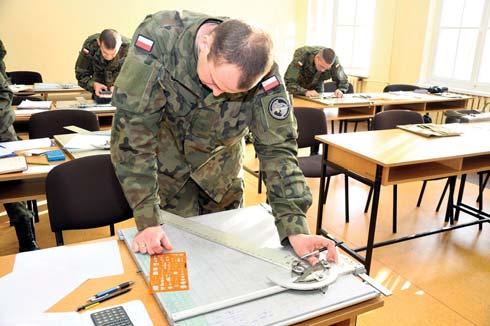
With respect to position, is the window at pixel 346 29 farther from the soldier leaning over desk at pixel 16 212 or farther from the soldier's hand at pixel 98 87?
the soldier leaning over desk at pixel 16 212

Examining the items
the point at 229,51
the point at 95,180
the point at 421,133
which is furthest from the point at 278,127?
the point at 421,133

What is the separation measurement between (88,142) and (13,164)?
1.47 feet

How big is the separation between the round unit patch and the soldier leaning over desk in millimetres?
1929

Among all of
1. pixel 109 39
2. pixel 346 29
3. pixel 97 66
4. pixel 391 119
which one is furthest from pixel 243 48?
pixel 346 29

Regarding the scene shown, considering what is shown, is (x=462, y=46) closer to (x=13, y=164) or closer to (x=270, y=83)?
(x=270, y=83)

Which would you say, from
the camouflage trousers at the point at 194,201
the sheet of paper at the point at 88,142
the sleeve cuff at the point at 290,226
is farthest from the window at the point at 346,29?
the sleeve cuff at the point at 290,226

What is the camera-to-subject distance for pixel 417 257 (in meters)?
2.59

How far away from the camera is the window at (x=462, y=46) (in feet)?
16.5

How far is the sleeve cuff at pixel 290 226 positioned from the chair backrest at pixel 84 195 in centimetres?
91

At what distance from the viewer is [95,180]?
1.76 m

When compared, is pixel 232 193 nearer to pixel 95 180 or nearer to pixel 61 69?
pixel 95 180

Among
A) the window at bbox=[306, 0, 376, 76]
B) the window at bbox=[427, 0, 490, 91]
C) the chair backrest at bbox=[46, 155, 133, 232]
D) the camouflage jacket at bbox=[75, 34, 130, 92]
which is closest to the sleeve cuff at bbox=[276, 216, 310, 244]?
the chair backrest at bbox=[46, 155, 133, 232]

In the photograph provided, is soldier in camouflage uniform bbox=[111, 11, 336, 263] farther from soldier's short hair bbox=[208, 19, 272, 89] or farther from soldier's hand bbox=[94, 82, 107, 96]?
soldier's hand bbox=[94, 82, 107, 96]

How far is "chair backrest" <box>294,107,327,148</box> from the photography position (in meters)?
3.16
